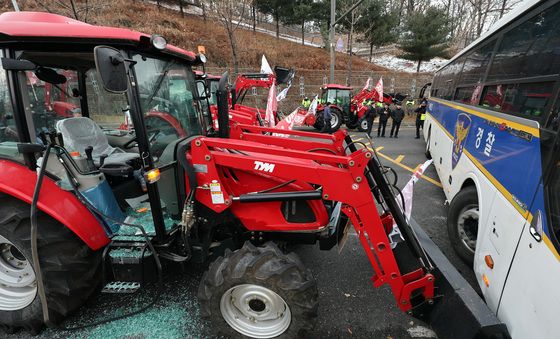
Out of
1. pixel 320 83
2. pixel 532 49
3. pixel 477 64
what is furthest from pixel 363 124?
pixel 532 49

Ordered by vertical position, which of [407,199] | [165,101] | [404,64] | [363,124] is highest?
[404,64]

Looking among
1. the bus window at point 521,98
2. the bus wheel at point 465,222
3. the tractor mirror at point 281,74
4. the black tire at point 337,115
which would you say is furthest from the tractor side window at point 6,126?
the black tire at point 337,115

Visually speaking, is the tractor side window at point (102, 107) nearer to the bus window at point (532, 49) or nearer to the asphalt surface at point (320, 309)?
the asphalt surface at point (320, 309)

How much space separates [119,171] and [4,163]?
94cm

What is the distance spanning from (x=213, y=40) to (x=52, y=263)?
2627 centimetres

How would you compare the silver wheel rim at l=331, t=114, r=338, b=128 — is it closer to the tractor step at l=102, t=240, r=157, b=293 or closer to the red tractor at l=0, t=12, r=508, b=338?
the red tractor at l=0, t=12, r=508, b=338

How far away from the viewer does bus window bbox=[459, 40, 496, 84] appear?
148 inches

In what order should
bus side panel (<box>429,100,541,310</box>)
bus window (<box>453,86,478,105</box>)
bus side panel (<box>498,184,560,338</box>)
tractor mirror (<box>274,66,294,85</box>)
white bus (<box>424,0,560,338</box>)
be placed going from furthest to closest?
tractor mirror (<box>274,66,294,85</box>)
bus window (<box>453,86,478,105</box>)
bus side panel (<box>429,100,541,310</box>)
white bus (<box>424,0,560,338</box>)
bus side panel (<box>498,184,560,338</box>)

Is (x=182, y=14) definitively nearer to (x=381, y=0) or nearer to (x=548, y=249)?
(x=381, y=0)

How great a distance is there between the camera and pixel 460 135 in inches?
161

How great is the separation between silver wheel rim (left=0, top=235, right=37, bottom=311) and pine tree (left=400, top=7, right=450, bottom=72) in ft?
100

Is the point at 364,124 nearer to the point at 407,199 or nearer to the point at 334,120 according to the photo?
the point at 334,120

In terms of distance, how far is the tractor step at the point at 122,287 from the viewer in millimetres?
2434

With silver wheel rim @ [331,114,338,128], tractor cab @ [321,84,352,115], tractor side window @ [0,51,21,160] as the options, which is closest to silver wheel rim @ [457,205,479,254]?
tractor side window @ [0,51,21,160]
